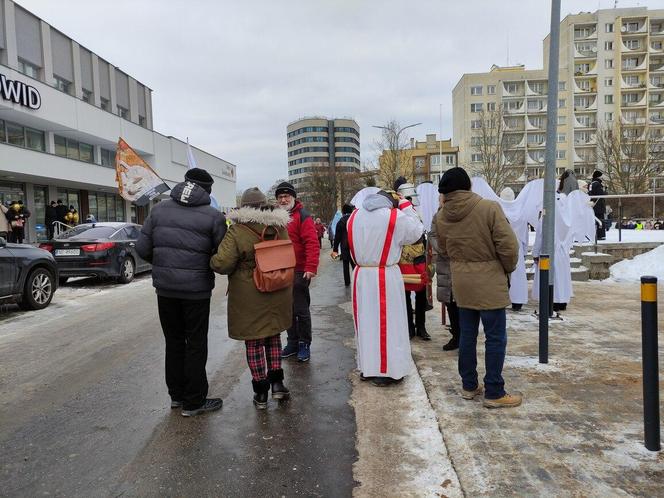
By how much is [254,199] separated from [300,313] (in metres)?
1.92

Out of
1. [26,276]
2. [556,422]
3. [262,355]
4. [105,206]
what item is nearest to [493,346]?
[556,422]

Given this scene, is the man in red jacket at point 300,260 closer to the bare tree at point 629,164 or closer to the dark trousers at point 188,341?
the dark trousers at point 188,341

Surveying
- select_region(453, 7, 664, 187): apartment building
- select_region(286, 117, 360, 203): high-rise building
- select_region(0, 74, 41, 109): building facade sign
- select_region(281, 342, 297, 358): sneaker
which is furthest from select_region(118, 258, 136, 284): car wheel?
select_region(286, 117, 360, 203): high-rise building

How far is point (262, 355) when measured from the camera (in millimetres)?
4262

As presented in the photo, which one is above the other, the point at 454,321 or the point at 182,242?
the point at 182,242

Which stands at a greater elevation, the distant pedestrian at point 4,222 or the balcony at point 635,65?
the balcony at point 635,65

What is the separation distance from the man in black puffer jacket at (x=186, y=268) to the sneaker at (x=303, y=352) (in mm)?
1552

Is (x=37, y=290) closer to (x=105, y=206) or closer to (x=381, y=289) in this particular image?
(x=381, y=289)

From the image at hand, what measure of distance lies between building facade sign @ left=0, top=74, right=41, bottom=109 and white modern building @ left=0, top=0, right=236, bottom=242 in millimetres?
40

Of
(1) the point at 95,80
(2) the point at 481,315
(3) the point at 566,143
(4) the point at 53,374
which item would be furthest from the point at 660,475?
(3) the point at 566,143

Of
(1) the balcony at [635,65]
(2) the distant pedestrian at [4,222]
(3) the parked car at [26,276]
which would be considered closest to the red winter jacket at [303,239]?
(3) the parked car at [26,276]

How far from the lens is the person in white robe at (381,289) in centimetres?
466

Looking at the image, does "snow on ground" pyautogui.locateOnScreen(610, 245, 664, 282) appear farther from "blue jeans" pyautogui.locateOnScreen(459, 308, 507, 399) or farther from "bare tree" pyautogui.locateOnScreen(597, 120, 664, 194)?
"bare tree" pyautogui.locateOnScreen(597, 120, 664, 194)

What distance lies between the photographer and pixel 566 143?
79.3 metres
